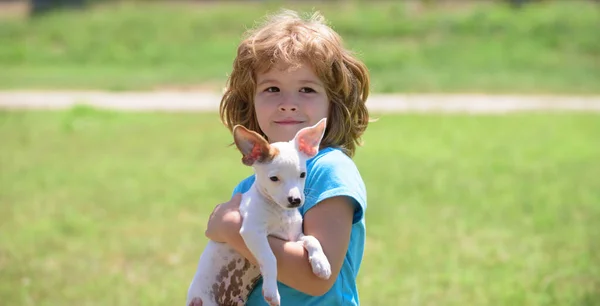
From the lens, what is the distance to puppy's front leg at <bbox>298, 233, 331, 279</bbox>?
7.84ft

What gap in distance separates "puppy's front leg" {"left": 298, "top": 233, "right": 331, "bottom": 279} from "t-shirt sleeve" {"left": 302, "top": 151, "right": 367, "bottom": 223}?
0.14 metres

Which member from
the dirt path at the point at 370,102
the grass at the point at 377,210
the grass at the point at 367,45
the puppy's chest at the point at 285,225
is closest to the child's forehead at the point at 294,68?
the puppy's chest at the point at 285,225

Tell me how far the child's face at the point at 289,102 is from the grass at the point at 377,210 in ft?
9.67

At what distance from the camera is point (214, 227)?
2566 mm

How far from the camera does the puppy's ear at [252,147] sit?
238 centimetres

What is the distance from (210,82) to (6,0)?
13.3 metres

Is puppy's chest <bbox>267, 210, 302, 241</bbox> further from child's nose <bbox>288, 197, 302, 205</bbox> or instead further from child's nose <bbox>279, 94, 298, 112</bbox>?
child's nose <bbox>279, 94, 298, 112</bbox>

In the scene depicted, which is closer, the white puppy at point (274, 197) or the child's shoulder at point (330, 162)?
the white puppy at point (274, 197)

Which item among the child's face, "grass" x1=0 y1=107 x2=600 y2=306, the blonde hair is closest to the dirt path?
"grass" x1=0 y1=107 x2=600 y2=306

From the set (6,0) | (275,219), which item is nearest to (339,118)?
(275,219)

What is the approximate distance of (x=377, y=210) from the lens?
770 centimetres

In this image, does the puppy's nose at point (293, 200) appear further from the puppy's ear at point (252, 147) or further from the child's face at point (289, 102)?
the child's face at point (289, 102)

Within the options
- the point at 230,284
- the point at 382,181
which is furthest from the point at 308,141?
the point at 382,181

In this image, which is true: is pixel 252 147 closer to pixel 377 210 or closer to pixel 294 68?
pixel 294 68
